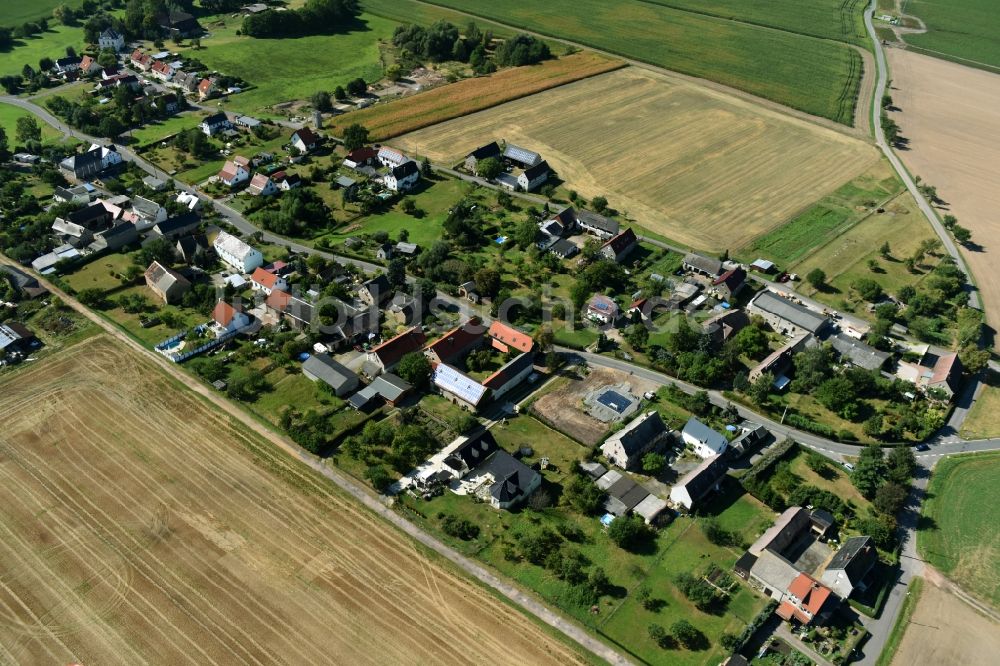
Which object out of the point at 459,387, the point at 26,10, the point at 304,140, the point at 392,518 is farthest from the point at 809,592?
the point at 26,10

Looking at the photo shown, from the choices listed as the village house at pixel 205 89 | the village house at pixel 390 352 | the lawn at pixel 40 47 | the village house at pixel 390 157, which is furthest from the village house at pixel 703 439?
the lawn at pixel 40 47

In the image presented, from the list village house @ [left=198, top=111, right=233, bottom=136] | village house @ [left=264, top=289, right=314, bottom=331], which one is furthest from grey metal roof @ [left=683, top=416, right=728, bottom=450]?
village house @ [left=198, top=111, right=233, bottom=136]

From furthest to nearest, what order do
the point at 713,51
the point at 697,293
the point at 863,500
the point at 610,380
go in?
the point at 713,51
the point at 697,293
the point at 610,380
the point at 863,500

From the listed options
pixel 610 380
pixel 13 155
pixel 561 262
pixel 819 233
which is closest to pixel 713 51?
pixel 819 233

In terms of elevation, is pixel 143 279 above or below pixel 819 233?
below

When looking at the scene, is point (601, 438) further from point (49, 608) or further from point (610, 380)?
point (49, 608)

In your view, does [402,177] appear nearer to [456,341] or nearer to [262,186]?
[262,186]

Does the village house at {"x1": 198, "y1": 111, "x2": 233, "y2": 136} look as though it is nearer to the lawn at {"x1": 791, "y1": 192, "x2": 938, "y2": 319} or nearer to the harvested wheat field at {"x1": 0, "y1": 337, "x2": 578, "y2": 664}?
the harvested wheat field at {"x1": 0, "y1": 337, "x2": 578, "y2": 664}
